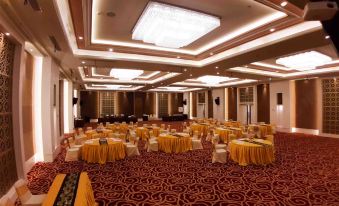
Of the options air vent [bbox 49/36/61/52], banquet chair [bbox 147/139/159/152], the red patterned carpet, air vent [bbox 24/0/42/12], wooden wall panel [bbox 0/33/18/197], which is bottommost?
the red patterned carpet

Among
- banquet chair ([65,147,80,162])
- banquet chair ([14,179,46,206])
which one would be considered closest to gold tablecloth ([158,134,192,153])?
banquet chair ([65,147,80,162])

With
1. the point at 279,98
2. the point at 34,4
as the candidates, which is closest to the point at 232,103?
the point at 279,98

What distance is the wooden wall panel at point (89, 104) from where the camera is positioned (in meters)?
23.0

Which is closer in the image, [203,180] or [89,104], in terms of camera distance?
[203,180]

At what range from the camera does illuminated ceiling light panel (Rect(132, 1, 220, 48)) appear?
4.71m

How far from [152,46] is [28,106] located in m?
4.19

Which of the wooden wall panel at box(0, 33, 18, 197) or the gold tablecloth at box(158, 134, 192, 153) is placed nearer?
the wooden wall panel at box(0, 33, 18, 197)

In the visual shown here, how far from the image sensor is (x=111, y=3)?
463 centimetres

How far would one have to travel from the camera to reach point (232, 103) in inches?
764

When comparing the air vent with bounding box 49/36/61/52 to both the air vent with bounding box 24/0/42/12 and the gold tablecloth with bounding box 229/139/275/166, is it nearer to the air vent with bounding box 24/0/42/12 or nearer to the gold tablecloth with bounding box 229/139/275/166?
the air vent with bounding box 24/0/42/12

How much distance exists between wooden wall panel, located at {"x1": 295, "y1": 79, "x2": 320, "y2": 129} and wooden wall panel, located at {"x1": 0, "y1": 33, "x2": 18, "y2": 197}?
14586 millimetres

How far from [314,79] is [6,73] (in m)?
14.7

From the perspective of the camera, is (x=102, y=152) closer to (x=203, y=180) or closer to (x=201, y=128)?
(x=203, y=180)

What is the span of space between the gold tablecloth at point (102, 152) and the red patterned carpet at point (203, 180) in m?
0.26
